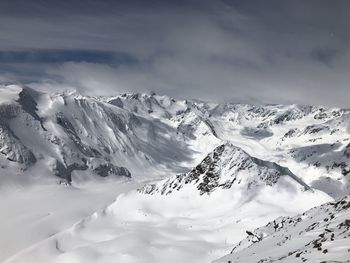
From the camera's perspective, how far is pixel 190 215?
132 meters

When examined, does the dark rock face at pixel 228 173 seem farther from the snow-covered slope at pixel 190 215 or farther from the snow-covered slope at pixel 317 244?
the snow-covered slope at pixel 317 244

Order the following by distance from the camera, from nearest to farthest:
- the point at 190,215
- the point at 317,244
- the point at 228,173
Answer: the point at 317,244 < the point at 190,215 < the point at 228,173

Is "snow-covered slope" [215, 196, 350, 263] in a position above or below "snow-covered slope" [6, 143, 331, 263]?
above

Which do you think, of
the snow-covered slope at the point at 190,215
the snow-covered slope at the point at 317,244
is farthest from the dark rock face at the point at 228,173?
the snow-covered slope at the point at 317,244

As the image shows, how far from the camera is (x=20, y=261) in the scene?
13050 cm

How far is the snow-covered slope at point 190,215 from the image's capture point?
106750 millimetres

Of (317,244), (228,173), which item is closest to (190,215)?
(228,173)

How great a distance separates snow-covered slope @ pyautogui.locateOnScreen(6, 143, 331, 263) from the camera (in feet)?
350

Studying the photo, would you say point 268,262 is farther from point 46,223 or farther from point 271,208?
point 46,223

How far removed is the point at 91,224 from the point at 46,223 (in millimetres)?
52477

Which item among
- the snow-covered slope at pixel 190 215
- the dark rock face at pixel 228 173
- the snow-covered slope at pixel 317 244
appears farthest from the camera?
the dark rock face at pixel 228 173

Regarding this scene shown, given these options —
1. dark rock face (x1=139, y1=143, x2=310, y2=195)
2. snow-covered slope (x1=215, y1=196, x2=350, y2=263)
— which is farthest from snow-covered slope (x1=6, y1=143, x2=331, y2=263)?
snow-covered slope (x1=215, y1=196, x2=350, y2=263)

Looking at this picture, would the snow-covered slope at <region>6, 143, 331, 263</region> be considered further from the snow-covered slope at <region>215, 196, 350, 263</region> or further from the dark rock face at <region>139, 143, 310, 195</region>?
the snow-covered slope at <region>215, 196, 350, 263</region>

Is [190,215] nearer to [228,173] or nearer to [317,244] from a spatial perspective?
[228,173]
